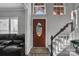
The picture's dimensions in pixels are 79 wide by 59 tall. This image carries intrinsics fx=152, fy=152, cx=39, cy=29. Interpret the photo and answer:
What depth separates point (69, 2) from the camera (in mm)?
1212

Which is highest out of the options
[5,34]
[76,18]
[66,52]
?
[76,18]

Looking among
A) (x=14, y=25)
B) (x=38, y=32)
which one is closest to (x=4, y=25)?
(x=14, y=25)

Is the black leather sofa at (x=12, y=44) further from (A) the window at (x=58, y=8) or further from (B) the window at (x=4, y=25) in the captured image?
(A) the window at (x=58, y=8)

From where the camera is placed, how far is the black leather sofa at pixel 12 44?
1239 mm

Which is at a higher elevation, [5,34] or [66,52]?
[5,34]

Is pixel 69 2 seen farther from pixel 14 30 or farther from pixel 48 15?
pixel 14 30

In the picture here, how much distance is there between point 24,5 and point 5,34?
0.28 m

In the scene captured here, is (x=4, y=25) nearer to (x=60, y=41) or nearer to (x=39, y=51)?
(x=39, y=51)

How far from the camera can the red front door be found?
122cm

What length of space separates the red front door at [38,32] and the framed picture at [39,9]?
0.07 m

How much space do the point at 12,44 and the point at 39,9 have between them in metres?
0.37

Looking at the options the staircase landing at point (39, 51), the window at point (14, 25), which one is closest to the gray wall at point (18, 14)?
the window at point (14, 25)

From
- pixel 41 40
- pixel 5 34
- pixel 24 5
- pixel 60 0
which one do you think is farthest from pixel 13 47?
pixel 60 0

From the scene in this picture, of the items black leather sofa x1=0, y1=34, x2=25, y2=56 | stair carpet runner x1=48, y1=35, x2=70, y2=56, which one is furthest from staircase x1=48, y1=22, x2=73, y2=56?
black leather sofa x1=0, y1=34, x2=25, y2=56
